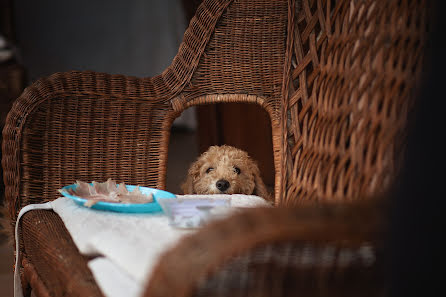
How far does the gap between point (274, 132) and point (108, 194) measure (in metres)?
0.50

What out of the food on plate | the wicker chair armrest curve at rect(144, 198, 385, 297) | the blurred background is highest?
the blurred background

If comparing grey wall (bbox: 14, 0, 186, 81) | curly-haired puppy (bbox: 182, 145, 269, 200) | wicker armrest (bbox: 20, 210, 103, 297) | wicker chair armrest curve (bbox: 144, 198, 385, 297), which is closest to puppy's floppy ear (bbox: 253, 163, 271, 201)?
curly-haired puppy (bbox: 182, 145, 269, 200)

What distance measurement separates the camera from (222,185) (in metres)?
1.57

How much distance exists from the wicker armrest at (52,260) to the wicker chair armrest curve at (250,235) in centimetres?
31

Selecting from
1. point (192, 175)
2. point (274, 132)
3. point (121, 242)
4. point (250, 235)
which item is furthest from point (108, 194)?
point (192, 175)

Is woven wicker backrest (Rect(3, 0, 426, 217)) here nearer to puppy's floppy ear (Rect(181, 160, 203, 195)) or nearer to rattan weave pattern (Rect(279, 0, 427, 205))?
rattan weave pattern (Rect(279, 0, 427, 205))

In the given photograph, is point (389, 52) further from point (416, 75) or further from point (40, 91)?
point (40, 91)

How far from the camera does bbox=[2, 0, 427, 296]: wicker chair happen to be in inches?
15.8

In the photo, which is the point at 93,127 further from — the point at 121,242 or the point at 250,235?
the point at 250,235

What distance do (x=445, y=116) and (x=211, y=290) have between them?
25 centimetres

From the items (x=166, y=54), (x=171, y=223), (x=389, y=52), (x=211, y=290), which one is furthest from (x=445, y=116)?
(x=166, y=54)

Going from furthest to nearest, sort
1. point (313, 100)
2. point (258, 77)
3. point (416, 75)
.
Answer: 1. point (258, 77)
2. point (313, 100)
3. point (416, 75)

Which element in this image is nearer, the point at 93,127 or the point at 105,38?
the point at 93,127

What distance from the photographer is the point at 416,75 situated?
0.61 meters
